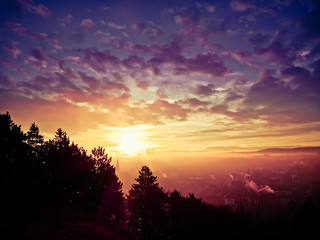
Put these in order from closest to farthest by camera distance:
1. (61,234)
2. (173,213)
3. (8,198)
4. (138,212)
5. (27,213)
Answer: (61,234) → (27,213) → (8,198) → (173,213) → (138,212)

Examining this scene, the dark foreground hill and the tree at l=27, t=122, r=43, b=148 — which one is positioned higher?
the tree at l=27, t=122, r=43, b=148

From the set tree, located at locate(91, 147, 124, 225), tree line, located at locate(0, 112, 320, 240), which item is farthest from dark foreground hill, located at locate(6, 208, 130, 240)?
tree, located at locate(91, 147, 124, 225)

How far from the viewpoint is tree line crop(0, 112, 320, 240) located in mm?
30406

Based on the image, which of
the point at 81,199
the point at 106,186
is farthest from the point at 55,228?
the point at 106,186

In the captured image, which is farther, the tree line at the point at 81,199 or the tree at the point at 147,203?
the tree at the point at 147,203

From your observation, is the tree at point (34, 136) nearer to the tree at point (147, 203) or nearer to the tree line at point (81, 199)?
the tree line at point (81, 199)

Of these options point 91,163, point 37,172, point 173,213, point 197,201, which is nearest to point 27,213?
point 37,172

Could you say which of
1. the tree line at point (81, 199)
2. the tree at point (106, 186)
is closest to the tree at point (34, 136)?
the tree line at point (81, 199)

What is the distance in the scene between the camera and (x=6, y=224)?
20469mm

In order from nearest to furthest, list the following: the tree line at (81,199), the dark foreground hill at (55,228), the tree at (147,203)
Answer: the dark foreground hill at (55,228), the tree line at (81,199), the tree at (147,203)

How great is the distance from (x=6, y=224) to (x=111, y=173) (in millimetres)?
26005

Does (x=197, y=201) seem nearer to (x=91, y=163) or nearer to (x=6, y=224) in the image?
(x=91, y=163)

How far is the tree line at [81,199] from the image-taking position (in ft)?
99.8

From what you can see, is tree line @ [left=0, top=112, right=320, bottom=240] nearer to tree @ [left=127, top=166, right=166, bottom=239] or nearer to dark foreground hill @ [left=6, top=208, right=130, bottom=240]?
tree @ [left=127, top=166, right=166, bottom=239]
